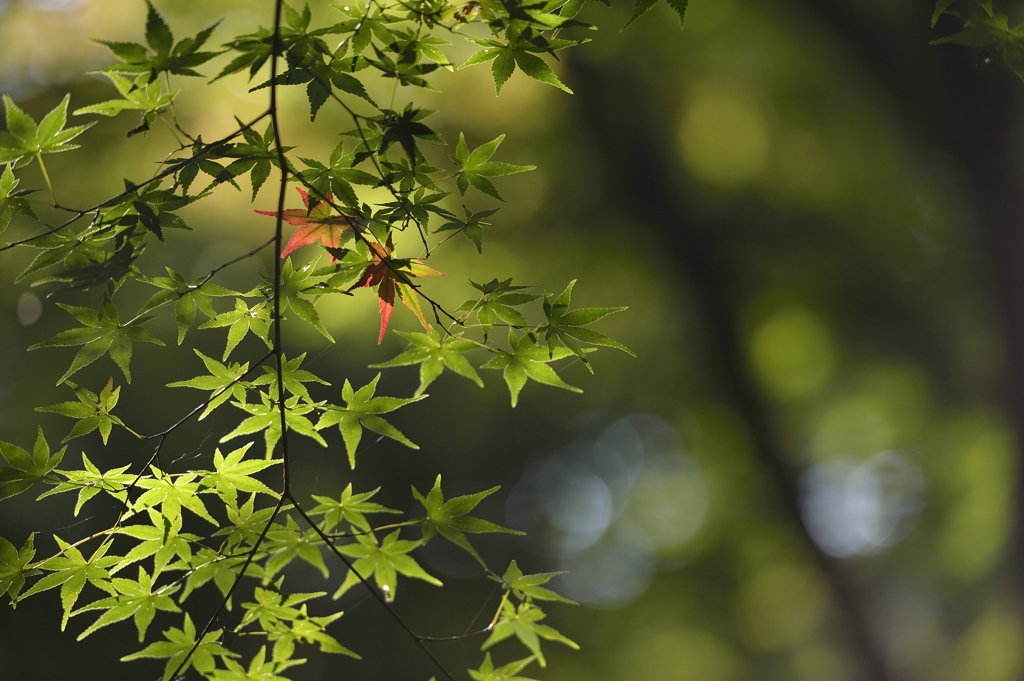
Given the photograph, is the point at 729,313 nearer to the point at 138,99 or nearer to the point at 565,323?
the point at 565,323

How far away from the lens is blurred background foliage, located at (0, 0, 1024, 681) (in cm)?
296

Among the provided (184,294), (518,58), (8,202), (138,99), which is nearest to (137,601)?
(184,294)

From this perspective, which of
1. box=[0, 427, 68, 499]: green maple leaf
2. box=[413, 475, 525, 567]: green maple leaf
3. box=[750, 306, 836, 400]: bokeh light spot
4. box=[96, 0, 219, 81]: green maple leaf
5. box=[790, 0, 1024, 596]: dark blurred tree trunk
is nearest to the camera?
box=[96, 0, 219, 81]: green maple leaf

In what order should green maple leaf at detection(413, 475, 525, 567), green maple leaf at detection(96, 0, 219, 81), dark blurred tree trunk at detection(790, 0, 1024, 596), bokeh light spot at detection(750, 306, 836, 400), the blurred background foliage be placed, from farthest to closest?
1. bokeh light spot at detection(750, 306, 836, 400)
2. the blurred background foliage
3. dark blurred tree trunk at detection(790, 0, 1024, 596)
4. green maple leaf at detection(413, 475, 525, 567)
5. green maple leaf at detection(96, 0, 219, 81)

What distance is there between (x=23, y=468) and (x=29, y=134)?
0.36 m

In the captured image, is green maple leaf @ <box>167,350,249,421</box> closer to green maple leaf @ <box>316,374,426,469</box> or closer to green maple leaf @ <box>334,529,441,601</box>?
green maple leaf @ <box>316,374,426,469</box>

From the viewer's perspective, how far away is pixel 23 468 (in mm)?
740

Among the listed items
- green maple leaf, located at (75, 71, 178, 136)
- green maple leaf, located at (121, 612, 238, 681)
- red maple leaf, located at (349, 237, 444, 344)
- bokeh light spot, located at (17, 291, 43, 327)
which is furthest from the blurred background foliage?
green maple leaf, located at (75, 71, 178, 136)

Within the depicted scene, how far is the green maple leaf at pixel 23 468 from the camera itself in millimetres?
723

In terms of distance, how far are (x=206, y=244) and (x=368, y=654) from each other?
7.80 feet

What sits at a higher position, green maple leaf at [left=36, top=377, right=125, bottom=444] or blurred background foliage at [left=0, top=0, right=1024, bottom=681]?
green maple leaf at [left=36, top=377, right=125, bottom=444]

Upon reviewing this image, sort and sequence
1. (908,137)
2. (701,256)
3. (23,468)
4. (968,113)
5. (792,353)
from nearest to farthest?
(23,468) < (968,113) < (908,137) < (701,256) < (792,353)

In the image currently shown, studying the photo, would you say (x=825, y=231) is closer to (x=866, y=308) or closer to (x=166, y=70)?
(x=866, y=308)

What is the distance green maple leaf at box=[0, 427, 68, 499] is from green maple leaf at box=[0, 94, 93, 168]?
30cm
